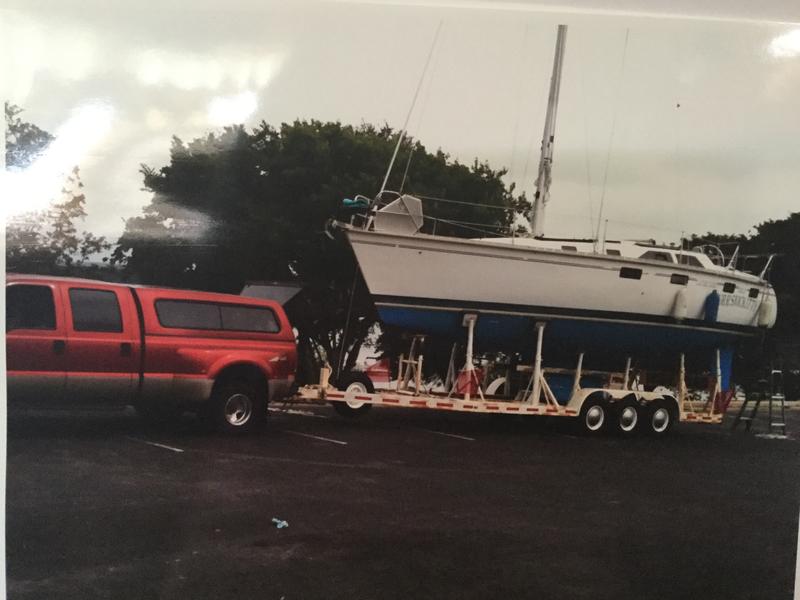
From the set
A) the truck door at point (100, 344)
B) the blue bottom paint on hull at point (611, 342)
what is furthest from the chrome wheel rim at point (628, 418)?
the truck door at point (100, 344)

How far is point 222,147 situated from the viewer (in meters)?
2.13

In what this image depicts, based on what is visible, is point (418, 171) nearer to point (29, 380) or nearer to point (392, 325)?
point (392, 325)

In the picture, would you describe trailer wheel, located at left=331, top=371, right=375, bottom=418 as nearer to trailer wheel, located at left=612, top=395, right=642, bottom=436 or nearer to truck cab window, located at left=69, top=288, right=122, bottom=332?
truck cab window, located at left=69, top=288, right=122, bottom=332

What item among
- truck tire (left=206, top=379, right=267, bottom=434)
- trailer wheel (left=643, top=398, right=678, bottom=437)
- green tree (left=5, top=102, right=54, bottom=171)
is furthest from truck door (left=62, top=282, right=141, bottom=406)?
trailer wheel (left=643, top=398, right=678, bottom=437)

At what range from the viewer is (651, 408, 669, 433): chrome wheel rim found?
2494 mm

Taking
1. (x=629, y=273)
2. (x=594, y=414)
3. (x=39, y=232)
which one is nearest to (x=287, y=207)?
(x=39, y=232)

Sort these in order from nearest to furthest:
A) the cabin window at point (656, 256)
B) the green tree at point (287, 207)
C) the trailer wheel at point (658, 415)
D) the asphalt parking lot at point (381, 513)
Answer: the asphalt parking lot at point (381, 513) < the green tree at point (287, 207) < the cabin window at point (656, 256) < the trailer wheel at point (658, 415)

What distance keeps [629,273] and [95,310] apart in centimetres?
196

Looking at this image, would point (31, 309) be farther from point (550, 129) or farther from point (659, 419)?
point (659, 419)

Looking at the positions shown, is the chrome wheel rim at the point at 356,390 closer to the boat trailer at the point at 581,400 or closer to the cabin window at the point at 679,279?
the boat trailer at the point at 581,400

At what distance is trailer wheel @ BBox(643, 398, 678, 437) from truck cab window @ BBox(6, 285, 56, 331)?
7.30ft

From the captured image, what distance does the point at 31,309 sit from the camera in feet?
6.76

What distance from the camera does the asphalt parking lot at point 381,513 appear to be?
78.8 inches

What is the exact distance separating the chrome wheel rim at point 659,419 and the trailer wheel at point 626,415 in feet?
0.21
